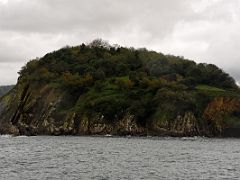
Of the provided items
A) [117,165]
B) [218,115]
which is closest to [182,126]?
[218,115]

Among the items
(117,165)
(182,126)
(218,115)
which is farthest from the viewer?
(218,115)

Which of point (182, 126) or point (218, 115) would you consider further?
point (218, 115)

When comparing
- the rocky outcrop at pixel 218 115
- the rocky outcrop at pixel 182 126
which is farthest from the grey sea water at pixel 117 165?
the rocky outcrop at pixel 218 115

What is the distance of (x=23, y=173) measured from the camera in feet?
219

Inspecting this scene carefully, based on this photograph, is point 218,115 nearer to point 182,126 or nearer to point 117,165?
point 182,126

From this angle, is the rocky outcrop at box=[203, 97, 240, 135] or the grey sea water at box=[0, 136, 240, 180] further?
the rocky outcrop at box=[203, 97, 240, 135]

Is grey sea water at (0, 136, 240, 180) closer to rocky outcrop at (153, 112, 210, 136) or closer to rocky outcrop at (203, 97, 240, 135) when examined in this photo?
rocky outcrop at (153, 112, 210, 136)

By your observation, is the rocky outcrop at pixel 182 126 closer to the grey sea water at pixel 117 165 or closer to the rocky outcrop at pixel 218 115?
the rocky outcrop at pixel 218 115

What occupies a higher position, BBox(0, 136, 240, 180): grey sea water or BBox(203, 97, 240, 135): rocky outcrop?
BBox(203, 97, 240, 135): rocky outcrop

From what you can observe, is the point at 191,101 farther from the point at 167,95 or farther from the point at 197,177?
the point at 197,177

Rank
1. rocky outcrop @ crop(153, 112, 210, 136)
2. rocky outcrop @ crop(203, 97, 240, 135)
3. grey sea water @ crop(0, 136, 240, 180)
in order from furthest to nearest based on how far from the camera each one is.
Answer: rocky outcrop @ crop(203, 97, 240, 135) < rocky outcrop @ crop(153, 112, 210, 136) < grey sea water @ crop(0, 136, 240, 180)

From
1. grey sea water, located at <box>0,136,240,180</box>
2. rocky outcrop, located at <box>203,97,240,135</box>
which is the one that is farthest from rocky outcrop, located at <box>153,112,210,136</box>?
grey sea water, located at <box>0,136,240,180</box>

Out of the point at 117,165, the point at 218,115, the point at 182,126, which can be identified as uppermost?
the point at 218,115

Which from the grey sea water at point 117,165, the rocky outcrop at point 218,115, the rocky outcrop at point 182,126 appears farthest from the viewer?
the rocky outcrop at point 218,115
